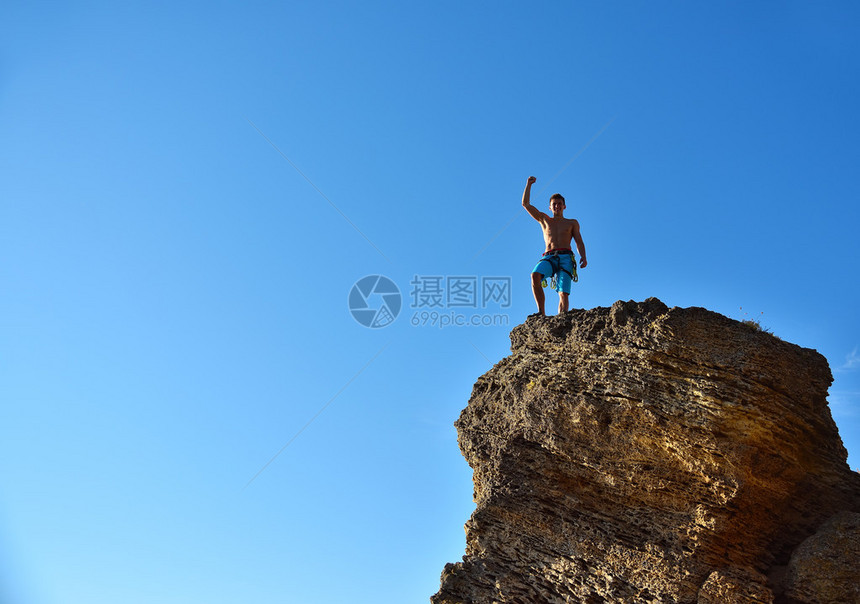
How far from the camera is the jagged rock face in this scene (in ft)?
30.9

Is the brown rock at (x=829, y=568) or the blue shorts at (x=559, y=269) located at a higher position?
the blue shorts at (x=559, y=269)

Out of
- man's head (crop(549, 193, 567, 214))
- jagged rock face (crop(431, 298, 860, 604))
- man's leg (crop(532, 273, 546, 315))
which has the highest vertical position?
man's head (crop(549, 193, 567, 214))

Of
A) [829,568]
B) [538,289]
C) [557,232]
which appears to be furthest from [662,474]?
[557,232]

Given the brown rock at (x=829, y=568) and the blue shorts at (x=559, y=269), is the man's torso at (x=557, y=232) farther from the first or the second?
the brown rock at (x=829, y=568)

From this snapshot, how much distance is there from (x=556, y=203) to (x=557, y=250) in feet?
3.79

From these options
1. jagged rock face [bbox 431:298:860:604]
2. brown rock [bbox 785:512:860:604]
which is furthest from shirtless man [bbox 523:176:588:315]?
brown rock [bbox 785:512:860:604]

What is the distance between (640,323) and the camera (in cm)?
1060

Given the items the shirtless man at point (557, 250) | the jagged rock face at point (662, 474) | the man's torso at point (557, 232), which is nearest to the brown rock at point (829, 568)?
the jagged rock face at point (662, 474)

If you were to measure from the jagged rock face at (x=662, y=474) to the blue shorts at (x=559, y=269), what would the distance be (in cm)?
176

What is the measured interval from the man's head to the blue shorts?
1124 mm

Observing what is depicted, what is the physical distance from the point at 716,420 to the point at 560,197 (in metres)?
6.11

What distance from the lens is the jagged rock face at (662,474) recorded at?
30.9 ft

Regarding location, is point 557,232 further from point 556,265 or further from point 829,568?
point 829,568

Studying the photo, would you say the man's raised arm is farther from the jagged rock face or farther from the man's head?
the jagged rock face
